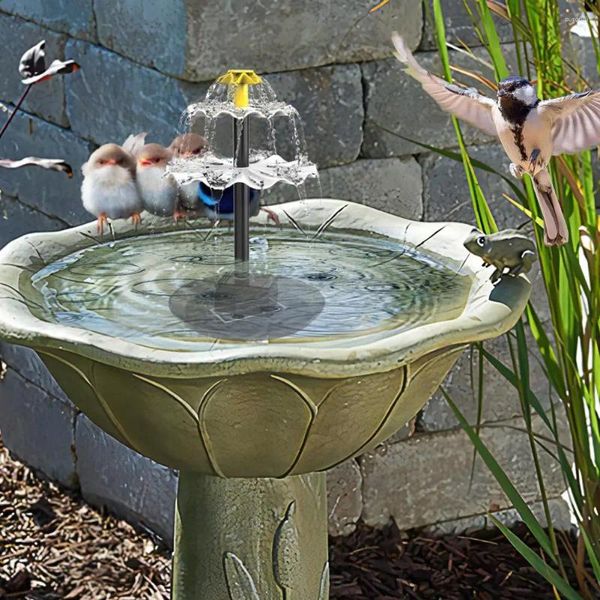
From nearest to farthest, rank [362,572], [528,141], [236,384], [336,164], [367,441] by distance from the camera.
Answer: [528,141]
[236,384]
[367,441]
[336,164]
[362,572]

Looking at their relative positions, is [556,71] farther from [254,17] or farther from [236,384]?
[236,384]

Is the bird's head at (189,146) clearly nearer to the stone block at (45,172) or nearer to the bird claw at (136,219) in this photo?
the bird claw at (136,219)

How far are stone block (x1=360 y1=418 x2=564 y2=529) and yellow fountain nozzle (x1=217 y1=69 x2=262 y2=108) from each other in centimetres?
152

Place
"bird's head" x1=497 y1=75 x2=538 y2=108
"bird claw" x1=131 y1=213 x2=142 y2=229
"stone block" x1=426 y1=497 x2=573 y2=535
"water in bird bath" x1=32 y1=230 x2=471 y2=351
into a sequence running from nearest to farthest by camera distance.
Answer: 1. "bird's head" x1=497 y1=75 x2=538 y2=108
2. "water in bird bath" x1=32 y1=230 x2=471 y2=351
3. "bird claw" x1=131 y1=213 x2=142 y2=229
4. "stone block" x1=426 y1=497 x2=573 y2=535

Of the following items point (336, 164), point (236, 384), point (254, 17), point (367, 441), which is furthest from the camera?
point (336, 164)

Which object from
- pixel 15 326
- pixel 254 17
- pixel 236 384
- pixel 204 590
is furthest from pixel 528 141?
pixel 254 17

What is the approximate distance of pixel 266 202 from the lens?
3.43 meters

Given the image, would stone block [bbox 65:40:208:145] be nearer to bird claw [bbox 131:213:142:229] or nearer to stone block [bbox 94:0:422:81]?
stone block [bbox 94:0:422:81]

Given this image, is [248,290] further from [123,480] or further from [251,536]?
[123,480]

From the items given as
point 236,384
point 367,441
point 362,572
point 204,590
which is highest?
point 236,384

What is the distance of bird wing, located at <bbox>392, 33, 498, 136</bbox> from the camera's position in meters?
2.05

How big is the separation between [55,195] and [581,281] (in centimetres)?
176

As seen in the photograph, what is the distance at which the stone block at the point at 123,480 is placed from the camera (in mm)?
3715

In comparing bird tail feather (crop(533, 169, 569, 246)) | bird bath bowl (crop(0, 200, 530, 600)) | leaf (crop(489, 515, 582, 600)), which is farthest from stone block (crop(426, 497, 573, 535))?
bird tail feather (crop(533, 169, 569, 246))
